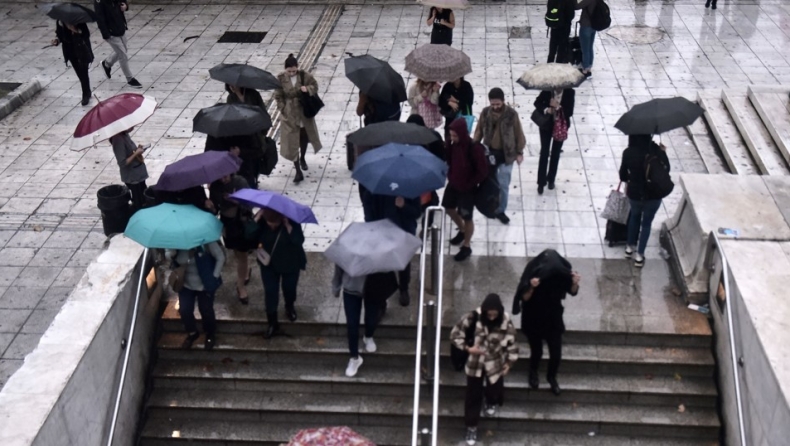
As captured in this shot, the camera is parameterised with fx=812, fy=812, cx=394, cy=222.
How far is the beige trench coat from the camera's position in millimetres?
10586

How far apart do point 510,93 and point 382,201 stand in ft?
19.8

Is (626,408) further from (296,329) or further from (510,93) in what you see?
(510,93)

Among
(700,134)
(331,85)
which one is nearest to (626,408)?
(700,134)

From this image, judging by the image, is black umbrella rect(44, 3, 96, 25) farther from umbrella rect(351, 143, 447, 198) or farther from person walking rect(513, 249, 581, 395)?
person walking rect(513, 249, 581, 395)

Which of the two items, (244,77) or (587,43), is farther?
(587,43)

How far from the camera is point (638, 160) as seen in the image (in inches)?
342

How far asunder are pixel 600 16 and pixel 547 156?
4.36 meters

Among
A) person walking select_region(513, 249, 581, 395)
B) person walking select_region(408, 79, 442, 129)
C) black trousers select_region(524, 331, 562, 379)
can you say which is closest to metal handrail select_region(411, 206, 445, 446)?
person walking select_region(513, 249, 581, 395)

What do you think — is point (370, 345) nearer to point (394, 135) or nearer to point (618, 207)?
point (394, 135)

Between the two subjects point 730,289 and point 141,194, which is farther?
point 141,194

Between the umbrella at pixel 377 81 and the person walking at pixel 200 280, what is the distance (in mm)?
2926

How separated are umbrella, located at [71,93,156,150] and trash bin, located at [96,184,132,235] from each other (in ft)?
2.15

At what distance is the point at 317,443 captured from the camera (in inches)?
232

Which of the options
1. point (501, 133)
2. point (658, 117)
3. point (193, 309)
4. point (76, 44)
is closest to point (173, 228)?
point (193, 309)
